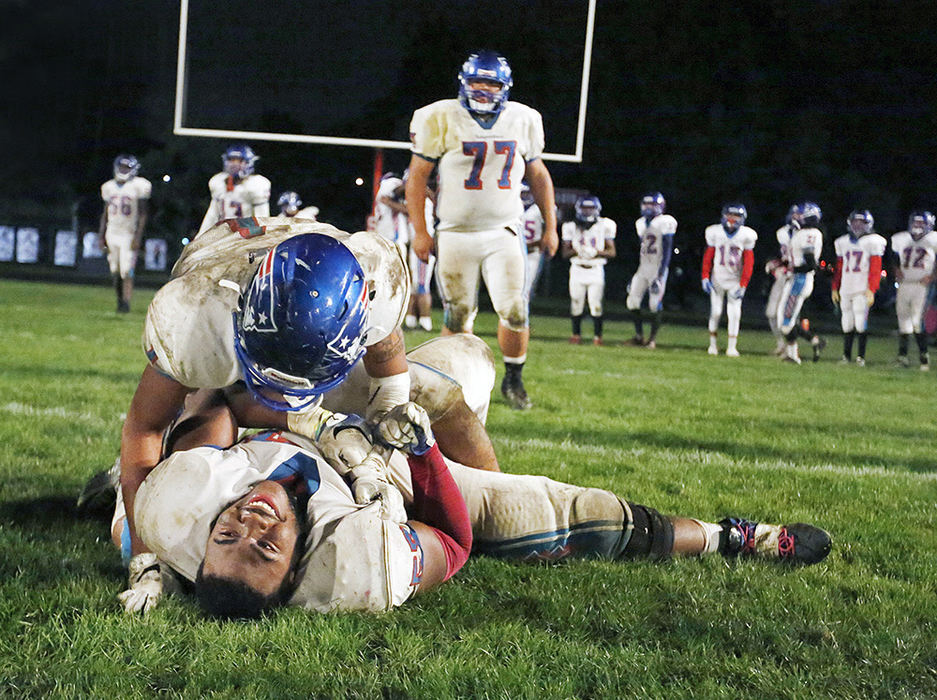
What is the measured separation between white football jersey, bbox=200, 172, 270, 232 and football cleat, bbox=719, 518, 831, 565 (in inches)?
356

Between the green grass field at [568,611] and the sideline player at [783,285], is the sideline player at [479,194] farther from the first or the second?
the sideline player at [783,285]

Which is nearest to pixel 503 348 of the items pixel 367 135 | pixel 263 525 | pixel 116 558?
pixel 116 558

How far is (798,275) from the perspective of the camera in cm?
1170

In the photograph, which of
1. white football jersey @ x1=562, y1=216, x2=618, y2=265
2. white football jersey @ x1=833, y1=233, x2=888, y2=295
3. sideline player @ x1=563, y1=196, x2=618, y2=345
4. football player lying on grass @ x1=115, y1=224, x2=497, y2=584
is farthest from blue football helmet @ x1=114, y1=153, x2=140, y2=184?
football player lying on grass @ x1=115, y1=224, x2=497, y2=584

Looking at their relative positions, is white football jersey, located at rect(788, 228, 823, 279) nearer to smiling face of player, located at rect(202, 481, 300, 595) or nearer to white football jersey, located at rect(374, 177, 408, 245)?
white football jersey, located at rect(374, 177, 408, 245)

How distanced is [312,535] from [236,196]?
9.55m

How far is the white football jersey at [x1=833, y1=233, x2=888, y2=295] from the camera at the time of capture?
40.0 ft

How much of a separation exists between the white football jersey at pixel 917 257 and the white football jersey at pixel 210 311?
10.9 m

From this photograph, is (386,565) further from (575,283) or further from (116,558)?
(575,283)

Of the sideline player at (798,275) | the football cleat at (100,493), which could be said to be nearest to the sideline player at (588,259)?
the sideline player at (798,275)

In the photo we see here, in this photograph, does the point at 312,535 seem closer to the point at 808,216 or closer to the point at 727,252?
the point at 808,216

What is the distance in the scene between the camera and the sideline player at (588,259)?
1241cm

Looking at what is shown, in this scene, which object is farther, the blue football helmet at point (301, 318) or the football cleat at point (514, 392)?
the football cleat at point (514, 392)

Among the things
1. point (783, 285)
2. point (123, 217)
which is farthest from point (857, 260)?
point (123, 217)
